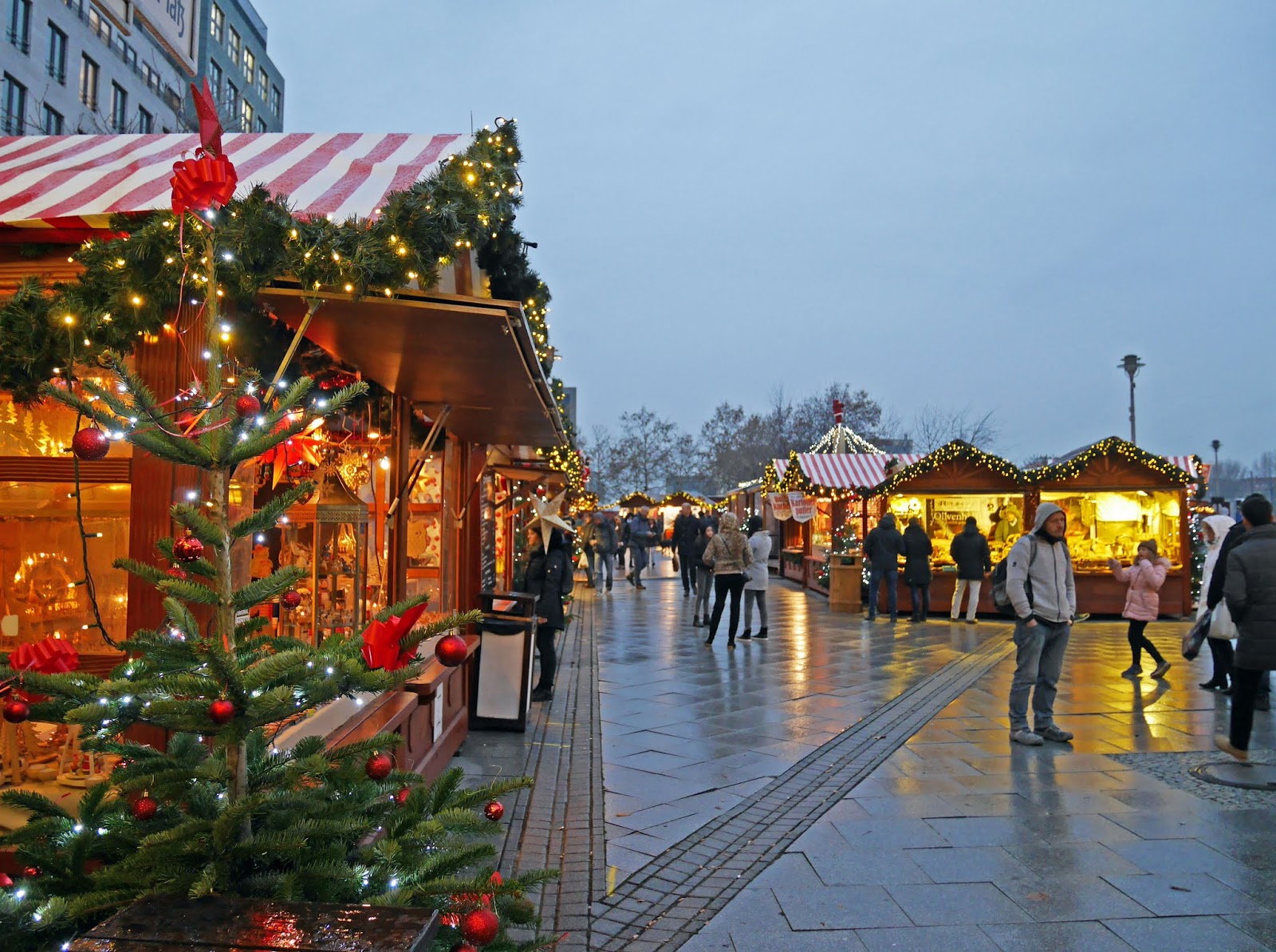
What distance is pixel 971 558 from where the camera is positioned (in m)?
14.3

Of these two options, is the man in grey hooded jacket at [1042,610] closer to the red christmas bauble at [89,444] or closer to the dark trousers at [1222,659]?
the dark trousers at [1222,659]

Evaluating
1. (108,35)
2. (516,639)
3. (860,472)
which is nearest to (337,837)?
(516,639)

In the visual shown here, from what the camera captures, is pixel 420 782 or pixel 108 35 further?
pixel 108 35

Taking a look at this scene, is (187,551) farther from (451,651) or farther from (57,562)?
(57,562)

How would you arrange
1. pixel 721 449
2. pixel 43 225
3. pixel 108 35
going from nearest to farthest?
pixel 43 225
pixel 108 35
pixel 721 449

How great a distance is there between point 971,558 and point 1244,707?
8.81 metres

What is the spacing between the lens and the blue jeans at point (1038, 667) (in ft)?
21.0

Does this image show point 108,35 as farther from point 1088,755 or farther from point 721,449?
point 721,449

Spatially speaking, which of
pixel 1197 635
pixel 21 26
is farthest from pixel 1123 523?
pixel 21 26

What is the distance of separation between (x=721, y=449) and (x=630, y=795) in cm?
5033

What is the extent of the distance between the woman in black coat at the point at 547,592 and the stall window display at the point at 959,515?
9.61 meters

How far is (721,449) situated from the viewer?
181ft

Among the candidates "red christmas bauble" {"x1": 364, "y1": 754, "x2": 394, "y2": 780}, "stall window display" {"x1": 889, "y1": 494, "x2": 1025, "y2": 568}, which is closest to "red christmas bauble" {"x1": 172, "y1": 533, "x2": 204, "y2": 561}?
"red christmas bauble" {"x1": 364, "y1": 754, "x2": 394, "y2": 780}

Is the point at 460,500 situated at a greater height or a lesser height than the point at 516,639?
greater
